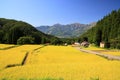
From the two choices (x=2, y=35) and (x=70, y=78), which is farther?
(x=2, y=35)

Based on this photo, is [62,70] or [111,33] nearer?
[62,70]

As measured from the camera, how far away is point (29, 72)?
18.6 metres

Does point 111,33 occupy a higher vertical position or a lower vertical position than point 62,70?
higher

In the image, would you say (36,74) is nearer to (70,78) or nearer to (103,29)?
(70,78)

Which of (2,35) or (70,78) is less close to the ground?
(2,35)

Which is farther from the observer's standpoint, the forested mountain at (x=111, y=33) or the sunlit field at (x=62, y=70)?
the forested mountain at (x=111, y=33)

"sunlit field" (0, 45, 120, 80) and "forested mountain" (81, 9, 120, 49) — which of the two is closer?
"sunlit field" (0, 45, 120, 80)

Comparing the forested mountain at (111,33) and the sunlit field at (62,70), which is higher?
the forested mountain at (111,33)

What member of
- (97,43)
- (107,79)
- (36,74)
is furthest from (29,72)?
(97,43)

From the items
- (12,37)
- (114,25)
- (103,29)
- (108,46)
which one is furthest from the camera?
(12,37)

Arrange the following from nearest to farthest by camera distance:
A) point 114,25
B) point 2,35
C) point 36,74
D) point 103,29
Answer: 1. point 36,74
2. point 114,25
3. point 103,29
4. point 2,35

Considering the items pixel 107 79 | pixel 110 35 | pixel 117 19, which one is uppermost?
pixel 117 19

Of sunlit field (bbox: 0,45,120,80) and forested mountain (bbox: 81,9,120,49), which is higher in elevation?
forested mountain (bbox: 81,9,120,49)

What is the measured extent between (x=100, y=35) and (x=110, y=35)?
41.1 ft
